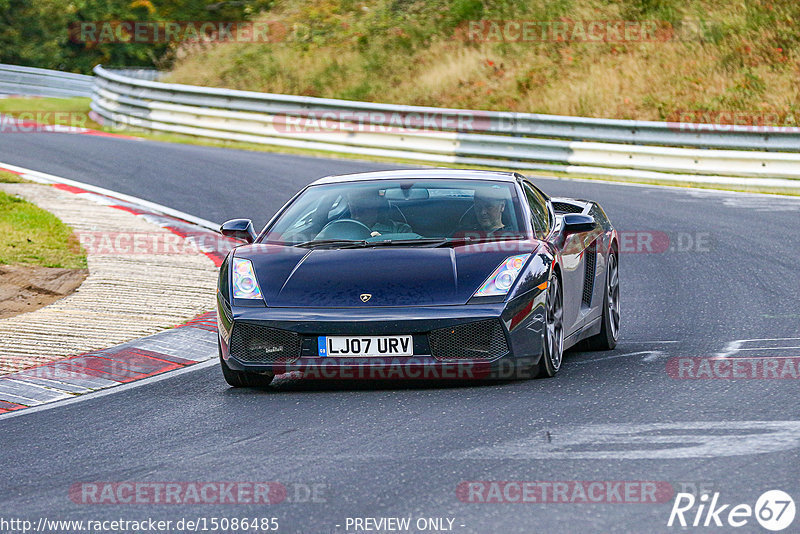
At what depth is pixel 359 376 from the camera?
7266 mm

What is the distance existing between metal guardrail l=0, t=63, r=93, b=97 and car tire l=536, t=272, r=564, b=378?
29.9m

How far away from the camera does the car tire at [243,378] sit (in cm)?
768

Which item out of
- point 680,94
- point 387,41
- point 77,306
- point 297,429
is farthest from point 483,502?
point 387,41

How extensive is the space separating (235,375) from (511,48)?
22540 mm

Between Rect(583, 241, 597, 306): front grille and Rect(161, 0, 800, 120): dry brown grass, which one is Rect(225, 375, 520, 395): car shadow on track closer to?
Rect(583, 241, 597, 306): front grille

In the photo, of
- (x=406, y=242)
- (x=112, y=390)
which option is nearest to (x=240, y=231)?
(x=406, y=242)

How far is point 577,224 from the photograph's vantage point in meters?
8.34

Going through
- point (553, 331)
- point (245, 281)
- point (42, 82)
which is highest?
point (245, 281)

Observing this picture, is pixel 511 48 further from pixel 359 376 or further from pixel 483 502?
pixel 483 502

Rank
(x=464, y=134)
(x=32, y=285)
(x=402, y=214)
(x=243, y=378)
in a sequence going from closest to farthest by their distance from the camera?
(x=243, y=378) → (x=402, y=214) → (x=32, y=285) → (x=464, y=134)

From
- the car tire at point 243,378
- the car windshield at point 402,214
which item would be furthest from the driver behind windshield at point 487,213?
the car tire at point 243,378

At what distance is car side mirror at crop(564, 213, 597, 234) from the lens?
833cm

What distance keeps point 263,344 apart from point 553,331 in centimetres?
171

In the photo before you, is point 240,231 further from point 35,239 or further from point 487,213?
point 35,239
